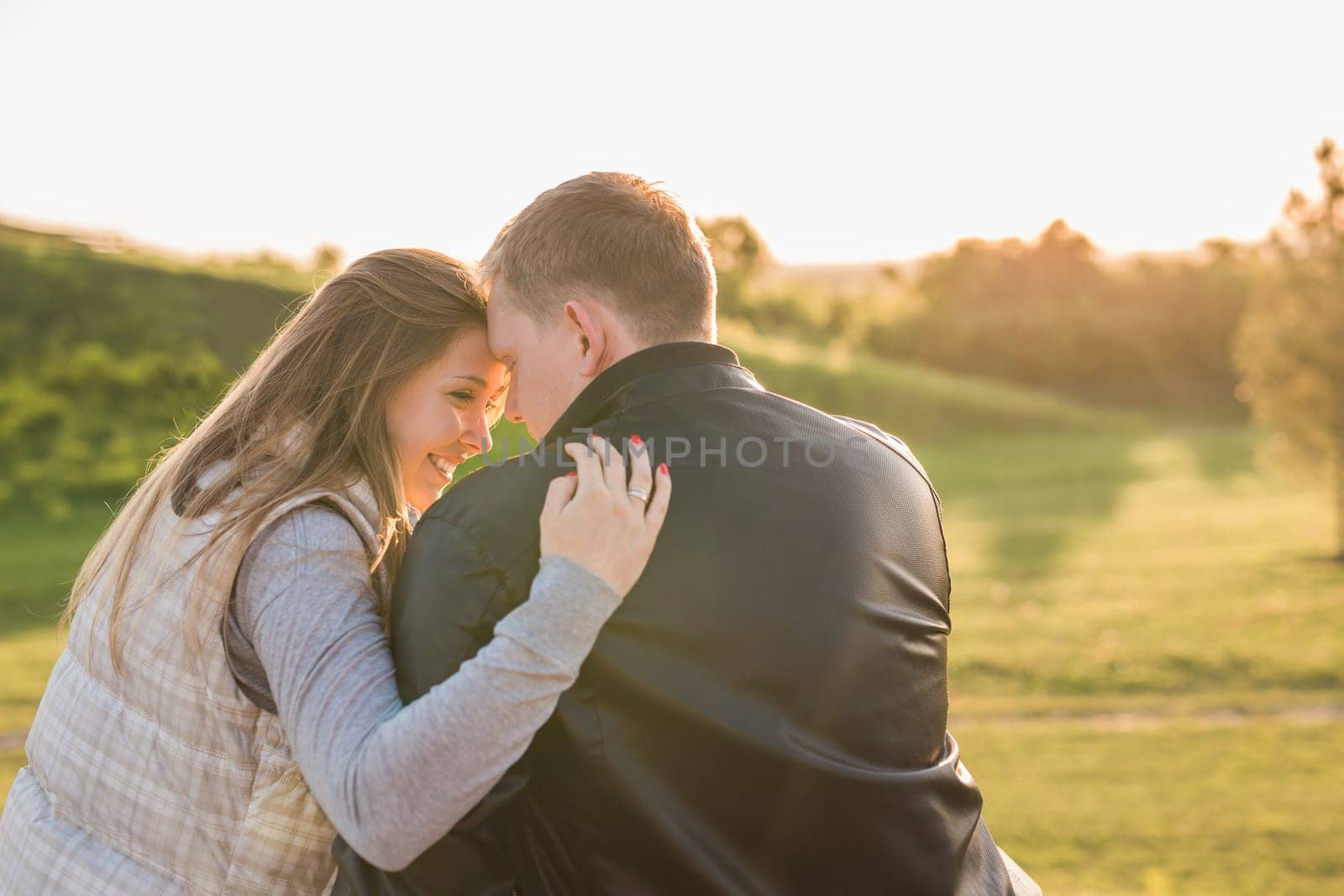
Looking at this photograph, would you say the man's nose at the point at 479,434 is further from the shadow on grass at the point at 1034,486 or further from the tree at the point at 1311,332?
the tree at the point at 1311,332

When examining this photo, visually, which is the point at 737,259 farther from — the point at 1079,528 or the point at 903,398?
the point at 1079,528

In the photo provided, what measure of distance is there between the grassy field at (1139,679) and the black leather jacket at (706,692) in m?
4.37

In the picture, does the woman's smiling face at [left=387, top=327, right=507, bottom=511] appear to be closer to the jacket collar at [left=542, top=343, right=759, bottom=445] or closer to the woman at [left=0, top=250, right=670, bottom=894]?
the woman at [left=0, top=250, right=670, bottom=894]

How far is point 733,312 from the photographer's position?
41.0m

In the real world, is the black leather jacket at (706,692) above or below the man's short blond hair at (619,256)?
below

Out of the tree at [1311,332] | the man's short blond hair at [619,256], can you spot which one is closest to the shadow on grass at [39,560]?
the man's short blond hair at [619,256]

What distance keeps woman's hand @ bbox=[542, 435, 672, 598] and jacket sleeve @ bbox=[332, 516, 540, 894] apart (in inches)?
4.9

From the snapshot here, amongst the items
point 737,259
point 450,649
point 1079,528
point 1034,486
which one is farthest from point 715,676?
point 737,259

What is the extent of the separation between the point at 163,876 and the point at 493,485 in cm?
94

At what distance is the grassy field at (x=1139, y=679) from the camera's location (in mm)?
5875

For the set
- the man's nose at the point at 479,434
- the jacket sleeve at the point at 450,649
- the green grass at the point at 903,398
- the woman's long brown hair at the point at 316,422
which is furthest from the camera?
the green grass at the point at 903,398

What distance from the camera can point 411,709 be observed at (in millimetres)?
1503

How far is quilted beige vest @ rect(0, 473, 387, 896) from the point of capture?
186cm

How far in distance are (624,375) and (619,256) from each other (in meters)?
0.25
